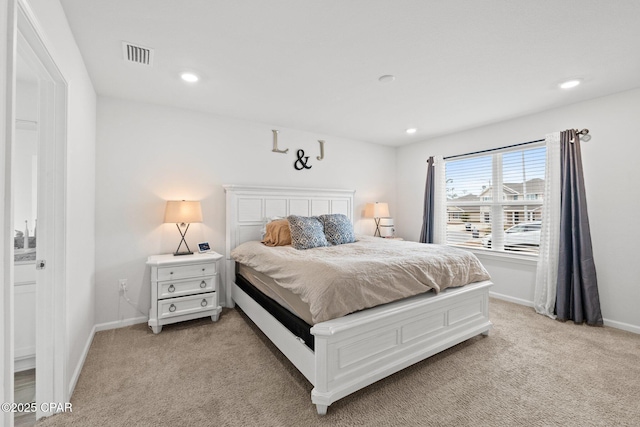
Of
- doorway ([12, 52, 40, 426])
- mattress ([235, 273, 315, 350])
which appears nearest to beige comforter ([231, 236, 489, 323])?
mattress ([235, 273, 315, 350])

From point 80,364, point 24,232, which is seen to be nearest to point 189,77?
point 24,232

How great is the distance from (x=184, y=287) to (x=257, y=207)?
128 cm

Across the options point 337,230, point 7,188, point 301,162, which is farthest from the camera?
point 301,162

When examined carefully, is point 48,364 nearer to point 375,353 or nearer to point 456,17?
point 375,353

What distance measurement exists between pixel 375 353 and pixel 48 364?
2.02 metres

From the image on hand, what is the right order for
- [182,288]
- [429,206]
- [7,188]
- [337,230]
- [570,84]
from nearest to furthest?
[7,188] < [570,84] < [182,288] < [337,230] < [429,206]

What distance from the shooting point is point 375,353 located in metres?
1.94

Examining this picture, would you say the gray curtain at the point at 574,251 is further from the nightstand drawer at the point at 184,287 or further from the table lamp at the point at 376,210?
the nightstand drawer at the point at 184,287

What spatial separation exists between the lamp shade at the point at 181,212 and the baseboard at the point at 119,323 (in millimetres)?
1123

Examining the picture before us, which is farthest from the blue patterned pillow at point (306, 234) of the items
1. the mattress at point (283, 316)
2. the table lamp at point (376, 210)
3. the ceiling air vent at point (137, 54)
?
the ceiling air vent at point (137, 54)

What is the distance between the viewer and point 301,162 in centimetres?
412

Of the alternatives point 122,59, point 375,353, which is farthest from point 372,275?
point 122,59

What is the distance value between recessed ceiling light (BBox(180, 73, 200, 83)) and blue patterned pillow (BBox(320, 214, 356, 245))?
1.99 m

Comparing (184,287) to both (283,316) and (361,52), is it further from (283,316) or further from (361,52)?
(361,52)
